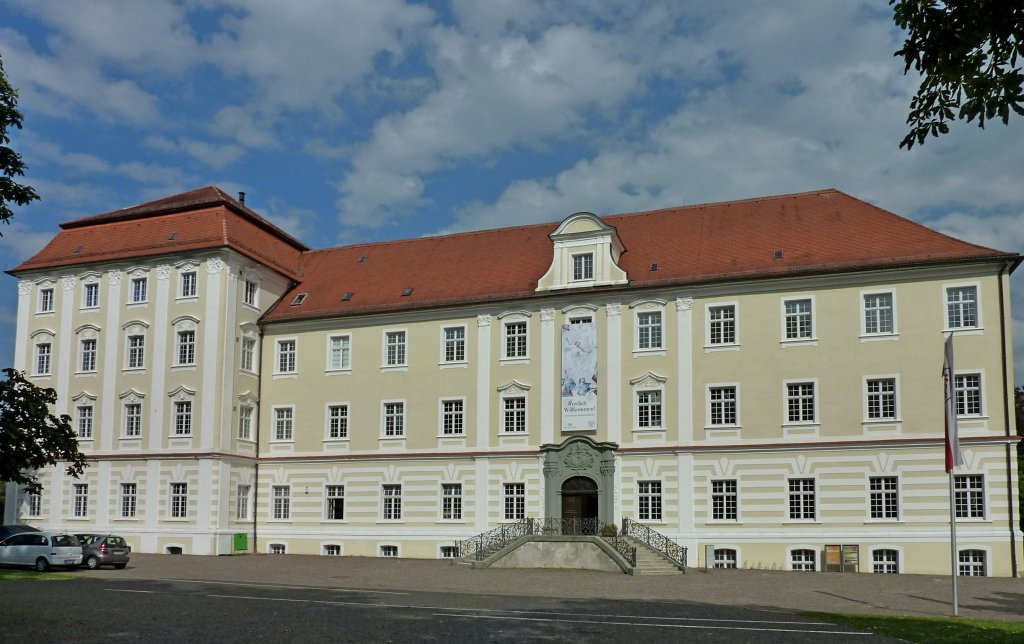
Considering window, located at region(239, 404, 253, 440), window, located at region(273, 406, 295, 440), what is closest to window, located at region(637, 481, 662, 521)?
window, located at region(273, 406, 295, 440)

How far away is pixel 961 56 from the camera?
9.73 m

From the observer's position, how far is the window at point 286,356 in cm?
4278

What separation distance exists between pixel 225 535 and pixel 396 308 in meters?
11.0

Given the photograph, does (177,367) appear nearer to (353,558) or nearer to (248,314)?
(248,314)

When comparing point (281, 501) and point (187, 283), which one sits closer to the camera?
point (281, 501)

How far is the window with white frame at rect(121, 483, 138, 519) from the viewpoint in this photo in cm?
4153

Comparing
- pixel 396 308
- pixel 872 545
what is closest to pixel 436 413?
pixel 396 308

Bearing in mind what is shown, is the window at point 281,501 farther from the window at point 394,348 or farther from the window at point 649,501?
the window at point 649,501

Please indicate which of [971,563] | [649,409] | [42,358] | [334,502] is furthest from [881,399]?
[42,358]

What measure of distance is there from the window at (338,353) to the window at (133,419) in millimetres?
8052

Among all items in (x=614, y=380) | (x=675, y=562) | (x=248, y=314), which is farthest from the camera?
(x=248, y=314)

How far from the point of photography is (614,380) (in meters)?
37.2

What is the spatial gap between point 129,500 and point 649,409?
21319mm

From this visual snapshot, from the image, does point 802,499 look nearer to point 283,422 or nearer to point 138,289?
point 283,422
